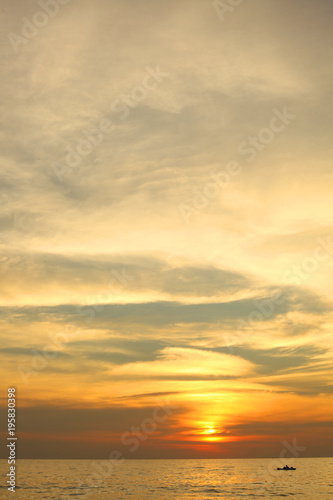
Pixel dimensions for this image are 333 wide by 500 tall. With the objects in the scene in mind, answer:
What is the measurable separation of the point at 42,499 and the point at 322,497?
213ft

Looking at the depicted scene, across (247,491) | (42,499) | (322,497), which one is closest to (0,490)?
(42,499)

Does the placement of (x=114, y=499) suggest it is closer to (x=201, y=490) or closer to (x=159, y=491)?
(x=159, y=491)

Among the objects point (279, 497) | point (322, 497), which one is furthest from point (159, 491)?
point (322, 497)

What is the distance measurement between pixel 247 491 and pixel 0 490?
2613 inches

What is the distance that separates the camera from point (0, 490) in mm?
124375

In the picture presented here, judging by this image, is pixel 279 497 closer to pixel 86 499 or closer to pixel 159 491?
pixel 159 491

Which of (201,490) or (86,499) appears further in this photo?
(201,490)

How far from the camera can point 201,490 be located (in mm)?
130875

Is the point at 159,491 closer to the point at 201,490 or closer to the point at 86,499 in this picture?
the point at 201,490

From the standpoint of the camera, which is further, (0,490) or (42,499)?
(0,490)

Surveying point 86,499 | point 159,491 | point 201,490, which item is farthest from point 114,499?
point 201,490

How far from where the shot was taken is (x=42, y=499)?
10444 centimetres

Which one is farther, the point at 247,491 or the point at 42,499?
the point at 247,491

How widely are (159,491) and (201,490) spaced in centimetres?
1310
